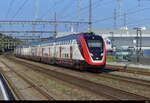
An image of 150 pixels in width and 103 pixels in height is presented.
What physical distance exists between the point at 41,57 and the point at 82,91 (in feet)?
97.1

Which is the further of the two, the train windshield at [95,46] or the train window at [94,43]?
the train window at [94,43]

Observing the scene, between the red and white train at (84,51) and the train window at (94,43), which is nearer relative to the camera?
the red and white train at (84,51)

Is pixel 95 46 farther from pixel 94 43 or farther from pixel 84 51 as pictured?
pixel 84 51

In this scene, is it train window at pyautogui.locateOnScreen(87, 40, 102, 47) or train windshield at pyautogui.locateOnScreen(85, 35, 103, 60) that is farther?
train window at pyautogui.locateOnScreen(87, 40, 102, 47)

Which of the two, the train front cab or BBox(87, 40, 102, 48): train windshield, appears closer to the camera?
the train front cab

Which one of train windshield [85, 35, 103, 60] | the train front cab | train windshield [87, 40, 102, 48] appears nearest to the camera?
the train front cab

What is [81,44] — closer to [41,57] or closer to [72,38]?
[72,38]

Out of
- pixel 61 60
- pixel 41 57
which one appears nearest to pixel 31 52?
pixel 41 57

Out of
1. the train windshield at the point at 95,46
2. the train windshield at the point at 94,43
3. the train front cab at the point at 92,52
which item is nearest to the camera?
the train front cab at the point at 92,52

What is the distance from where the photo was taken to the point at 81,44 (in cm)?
2489

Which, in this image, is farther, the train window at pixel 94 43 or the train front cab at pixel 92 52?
the train window at pixel 94 43

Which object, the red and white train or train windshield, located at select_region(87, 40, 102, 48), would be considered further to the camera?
train windshield, located at select_region(87, 40, 102, 48)

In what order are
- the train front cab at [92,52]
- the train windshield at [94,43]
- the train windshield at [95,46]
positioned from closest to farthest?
1. the train front cab at [92,52]
2. the train windshield at [95,46]
3. the train windshield at [94,43]

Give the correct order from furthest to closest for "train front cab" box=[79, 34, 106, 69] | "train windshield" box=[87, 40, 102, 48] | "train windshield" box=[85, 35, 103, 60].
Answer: "train windshield" box=[87, 40, 102, 48], "train windshield" box=[85, 35, 103, 60], "train front cab" box=[79, 34, 106, 69]
